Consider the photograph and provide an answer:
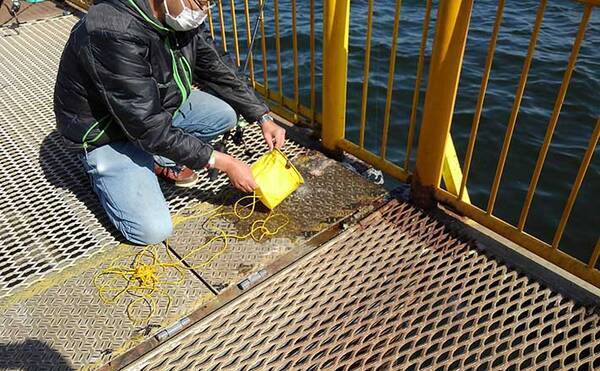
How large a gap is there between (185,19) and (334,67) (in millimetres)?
1156

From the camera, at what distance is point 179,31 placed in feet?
9.87

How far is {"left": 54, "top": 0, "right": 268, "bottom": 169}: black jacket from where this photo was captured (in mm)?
2725

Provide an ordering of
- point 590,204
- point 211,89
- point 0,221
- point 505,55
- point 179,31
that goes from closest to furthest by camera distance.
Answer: point 179,31 → point 0,221 → point 211,89 → point 590,204 → point 505,55

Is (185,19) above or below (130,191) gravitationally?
above

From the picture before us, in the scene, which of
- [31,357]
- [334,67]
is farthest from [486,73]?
[31,357]

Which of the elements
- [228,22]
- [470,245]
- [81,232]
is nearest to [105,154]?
[81,232]

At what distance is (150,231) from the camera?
3.13 metres

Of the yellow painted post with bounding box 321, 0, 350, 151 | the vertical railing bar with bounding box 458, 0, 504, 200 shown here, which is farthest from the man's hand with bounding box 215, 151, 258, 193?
the vertical railing bar with bounding box 458, 0, 504, 200

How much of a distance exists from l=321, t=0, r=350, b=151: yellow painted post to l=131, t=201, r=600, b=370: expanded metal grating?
1055 mm

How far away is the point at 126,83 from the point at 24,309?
139cm

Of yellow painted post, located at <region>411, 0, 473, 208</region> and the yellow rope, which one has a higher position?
yellow painted post, located at <region>411, 0, 473, 208</region>

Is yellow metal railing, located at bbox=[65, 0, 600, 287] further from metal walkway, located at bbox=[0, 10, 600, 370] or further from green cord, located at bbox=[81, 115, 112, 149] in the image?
green cord, located at bbox=[81, 115, 112, 149]

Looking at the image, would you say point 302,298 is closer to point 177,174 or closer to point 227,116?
point 177,174

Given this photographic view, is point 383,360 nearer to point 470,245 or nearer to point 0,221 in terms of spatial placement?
point 470,245
